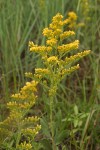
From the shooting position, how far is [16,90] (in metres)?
2.03

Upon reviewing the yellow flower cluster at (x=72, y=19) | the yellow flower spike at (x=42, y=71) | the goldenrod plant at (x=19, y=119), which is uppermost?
the yellow flower cluster at (x=72, y=19)

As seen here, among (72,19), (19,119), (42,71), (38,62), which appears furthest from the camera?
(72,19)

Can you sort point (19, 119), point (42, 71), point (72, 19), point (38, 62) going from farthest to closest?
point (72, 19)
point (38, 62)
point (19, 119)
point (42, 71)

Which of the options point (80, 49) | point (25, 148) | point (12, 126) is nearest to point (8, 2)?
point (80, 49)

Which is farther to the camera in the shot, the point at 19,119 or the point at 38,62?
the point at 38,62

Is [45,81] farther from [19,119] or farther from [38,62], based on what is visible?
[38,62]

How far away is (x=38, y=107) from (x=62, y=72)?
2.07 ft

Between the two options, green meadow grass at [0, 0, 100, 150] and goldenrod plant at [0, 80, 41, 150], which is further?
green meadow grass at [0, 0, 100, 150]

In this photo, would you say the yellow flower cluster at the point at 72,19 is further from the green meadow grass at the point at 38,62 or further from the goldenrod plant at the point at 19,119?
the goldenrod plant at the point at 19,119

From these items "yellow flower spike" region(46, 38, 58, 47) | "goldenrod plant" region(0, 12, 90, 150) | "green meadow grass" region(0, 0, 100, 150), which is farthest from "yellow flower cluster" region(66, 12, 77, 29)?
"yellow flower spike" region(46, 38, 58, 47)

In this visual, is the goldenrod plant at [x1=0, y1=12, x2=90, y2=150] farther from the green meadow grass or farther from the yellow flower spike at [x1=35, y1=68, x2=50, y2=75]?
the green meadow grass

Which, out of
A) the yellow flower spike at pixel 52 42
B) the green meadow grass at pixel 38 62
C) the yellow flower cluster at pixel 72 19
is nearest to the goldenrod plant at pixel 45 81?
the yellow flower spike at pixel 52 42

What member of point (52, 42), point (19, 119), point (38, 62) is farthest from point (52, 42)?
point (38, 62)

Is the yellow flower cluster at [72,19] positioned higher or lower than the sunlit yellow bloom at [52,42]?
higher
